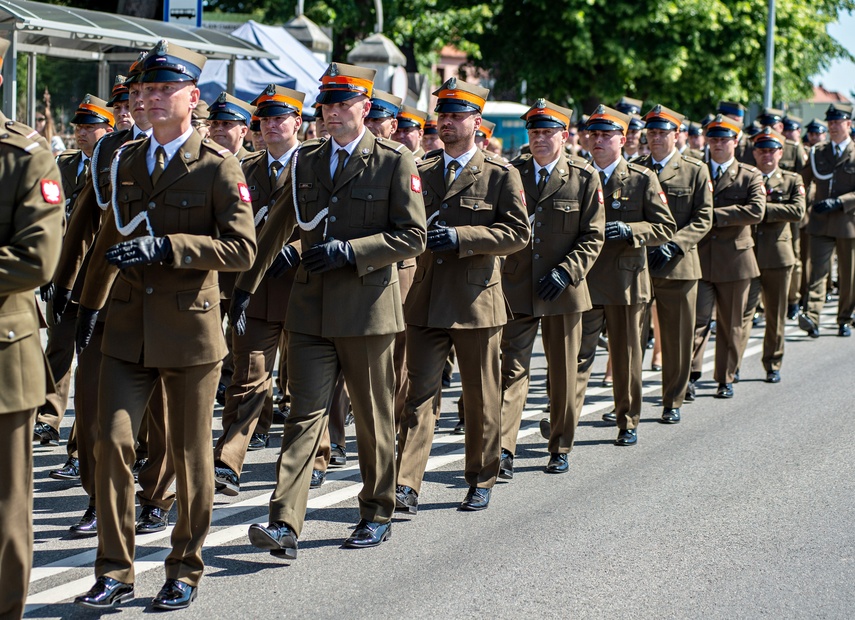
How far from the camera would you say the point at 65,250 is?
6.36 m

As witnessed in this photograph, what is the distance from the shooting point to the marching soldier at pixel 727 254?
10.8 m

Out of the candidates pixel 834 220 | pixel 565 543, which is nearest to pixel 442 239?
pixel 565 543

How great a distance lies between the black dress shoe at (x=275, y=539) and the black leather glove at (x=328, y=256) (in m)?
1.16

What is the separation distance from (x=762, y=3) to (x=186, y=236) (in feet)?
104

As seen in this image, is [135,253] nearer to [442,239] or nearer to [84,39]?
[442,239]

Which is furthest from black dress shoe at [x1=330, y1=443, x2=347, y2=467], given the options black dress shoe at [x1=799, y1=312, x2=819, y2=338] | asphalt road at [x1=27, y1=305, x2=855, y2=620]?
black dress shoe at [x1=799, y1=312, x2=819, y2=338]

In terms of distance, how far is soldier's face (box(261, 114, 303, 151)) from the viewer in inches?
325

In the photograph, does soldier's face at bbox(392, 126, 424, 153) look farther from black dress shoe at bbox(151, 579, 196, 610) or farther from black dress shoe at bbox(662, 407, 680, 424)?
black dress shoe at bbox(151, 579, 196, 610)

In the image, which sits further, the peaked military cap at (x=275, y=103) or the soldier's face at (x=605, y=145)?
the soldier's face at (x=605, y=145)

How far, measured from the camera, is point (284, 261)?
6.36 metres

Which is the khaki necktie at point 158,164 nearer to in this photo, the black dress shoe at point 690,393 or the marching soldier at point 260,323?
the marching soldier at point 260,323

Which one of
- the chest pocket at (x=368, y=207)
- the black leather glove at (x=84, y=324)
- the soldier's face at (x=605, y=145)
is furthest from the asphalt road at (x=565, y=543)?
the soldier's face at (x=605, y=145)

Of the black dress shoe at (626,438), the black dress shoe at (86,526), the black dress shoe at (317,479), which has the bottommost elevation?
the black dress shoe at (626,438)

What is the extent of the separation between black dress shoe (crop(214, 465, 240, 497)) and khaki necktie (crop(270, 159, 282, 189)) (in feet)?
6.11
